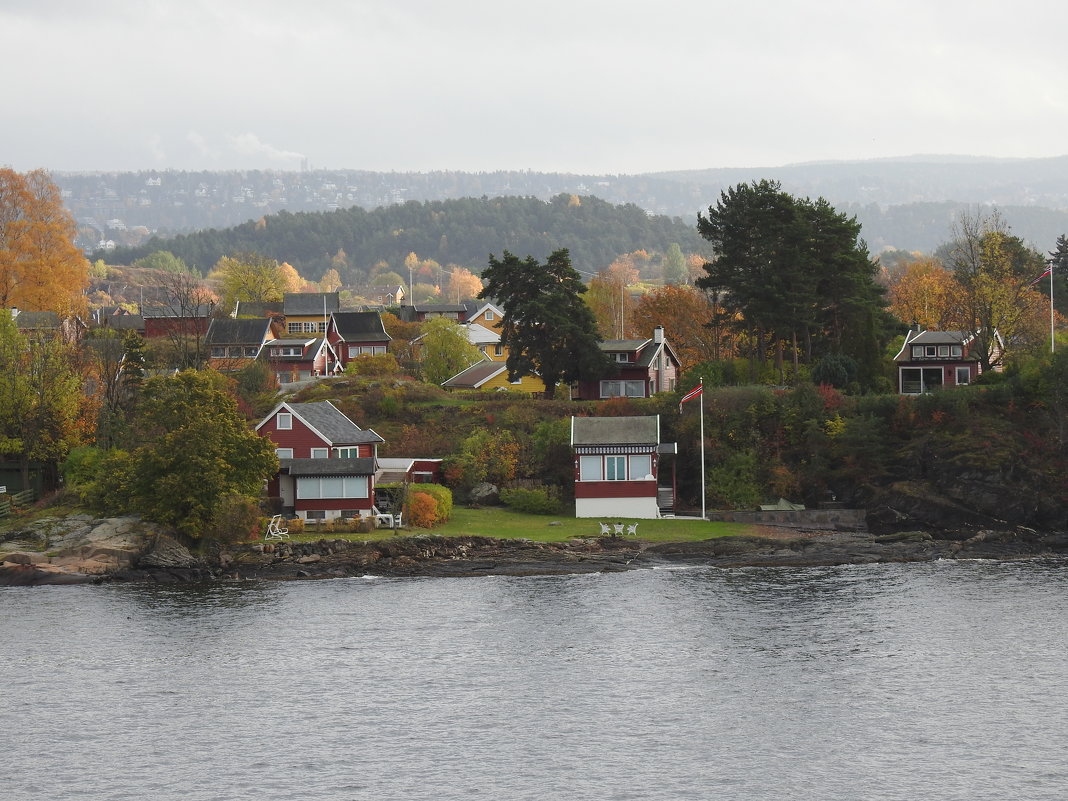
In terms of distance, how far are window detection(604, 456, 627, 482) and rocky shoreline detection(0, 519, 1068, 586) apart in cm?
701

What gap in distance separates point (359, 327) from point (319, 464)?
5672 centimetres

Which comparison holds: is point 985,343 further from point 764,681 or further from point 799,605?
point 764,681

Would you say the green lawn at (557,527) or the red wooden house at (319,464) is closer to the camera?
the green lawn at (557,527)

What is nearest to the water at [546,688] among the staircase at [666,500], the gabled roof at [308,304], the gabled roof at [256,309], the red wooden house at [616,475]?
the red wooden house at [616,475]

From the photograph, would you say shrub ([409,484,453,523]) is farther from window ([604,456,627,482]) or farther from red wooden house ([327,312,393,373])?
red wooden house ([327,312,393,373])

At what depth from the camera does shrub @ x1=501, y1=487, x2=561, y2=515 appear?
7381cm

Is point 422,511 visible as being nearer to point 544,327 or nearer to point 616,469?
point 616,469

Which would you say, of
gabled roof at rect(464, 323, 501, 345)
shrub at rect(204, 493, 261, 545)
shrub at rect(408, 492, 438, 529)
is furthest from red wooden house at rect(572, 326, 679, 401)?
gabled roof at rect(464, 323, 501, 345)

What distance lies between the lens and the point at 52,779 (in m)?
35.0

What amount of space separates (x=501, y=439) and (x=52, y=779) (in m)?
46.9

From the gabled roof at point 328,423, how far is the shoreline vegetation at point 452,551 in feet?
27.5

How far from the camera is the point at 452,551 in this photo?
63.9m

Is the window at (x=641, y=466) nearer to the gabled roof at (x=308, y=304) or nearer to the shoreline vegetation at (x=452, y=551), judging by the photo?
the shoreline vegetation at (x=452, y=551)

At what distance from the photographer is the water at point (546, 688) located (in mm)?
34594
